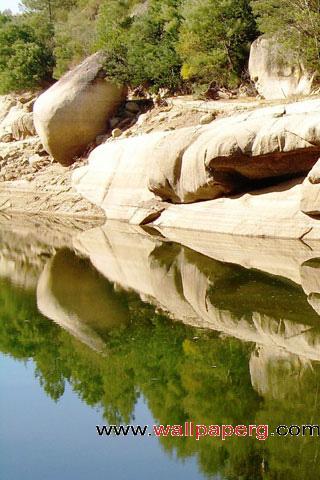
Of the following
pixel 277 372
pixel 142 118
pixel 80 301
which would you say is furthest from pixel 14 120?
pixel 277 372

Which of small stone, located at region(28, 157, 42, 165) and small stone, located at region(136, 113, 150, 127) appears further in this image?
small stone, located at region(28, 157, 42, 165)

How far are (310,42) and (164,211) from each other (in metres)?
6.07

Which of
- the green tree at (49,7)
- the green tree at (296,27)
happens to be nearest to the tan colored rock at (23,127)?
the green tree at (296,27)

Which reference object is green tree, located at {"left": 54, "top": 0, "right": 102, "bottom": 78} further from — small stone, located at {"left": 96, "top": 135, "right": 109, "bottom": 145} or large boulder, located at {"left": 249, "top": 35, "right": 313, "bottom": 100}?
large boulder, located at {"left": 249, "top": 35, "right": 313, "bottom": 100}

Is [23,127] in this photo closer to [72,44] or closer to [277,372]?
[72,44]

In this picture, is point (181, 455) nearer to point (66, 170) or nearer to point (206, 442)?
point (206, 442)

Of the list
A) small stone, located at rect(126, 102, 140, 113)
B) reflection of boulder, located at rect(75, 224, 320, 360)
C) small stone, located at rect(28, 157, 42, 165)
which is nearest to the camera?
reflection of boulder, located at rect(75, 224, 320, 360)

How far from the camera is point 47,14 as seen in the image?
148 feet

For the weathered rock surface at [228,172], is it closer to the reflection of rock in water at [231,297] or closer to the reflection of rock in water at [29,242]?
the reflection of rock in water at [231,297]

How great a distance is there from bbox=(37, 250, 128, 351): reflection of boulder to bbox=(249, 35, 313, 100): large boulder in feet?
28.7

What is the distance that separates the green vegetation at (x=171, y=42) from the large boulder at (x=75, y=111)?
71 centimetres

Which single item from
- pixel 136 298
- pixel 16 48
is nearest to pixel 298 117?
pixel 136 298

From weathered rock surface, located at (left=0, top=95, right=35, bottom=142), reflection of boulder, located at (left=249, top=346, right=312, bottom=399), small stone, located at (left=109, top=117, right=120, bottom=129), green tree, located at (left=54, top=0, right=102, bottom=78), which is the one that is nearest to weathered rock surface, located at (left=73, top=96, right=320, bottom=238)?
small stone, located at (left=109, top=117, right=120, bottom=129)

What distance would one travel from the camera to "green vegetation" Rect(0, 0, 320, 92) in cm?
1961
